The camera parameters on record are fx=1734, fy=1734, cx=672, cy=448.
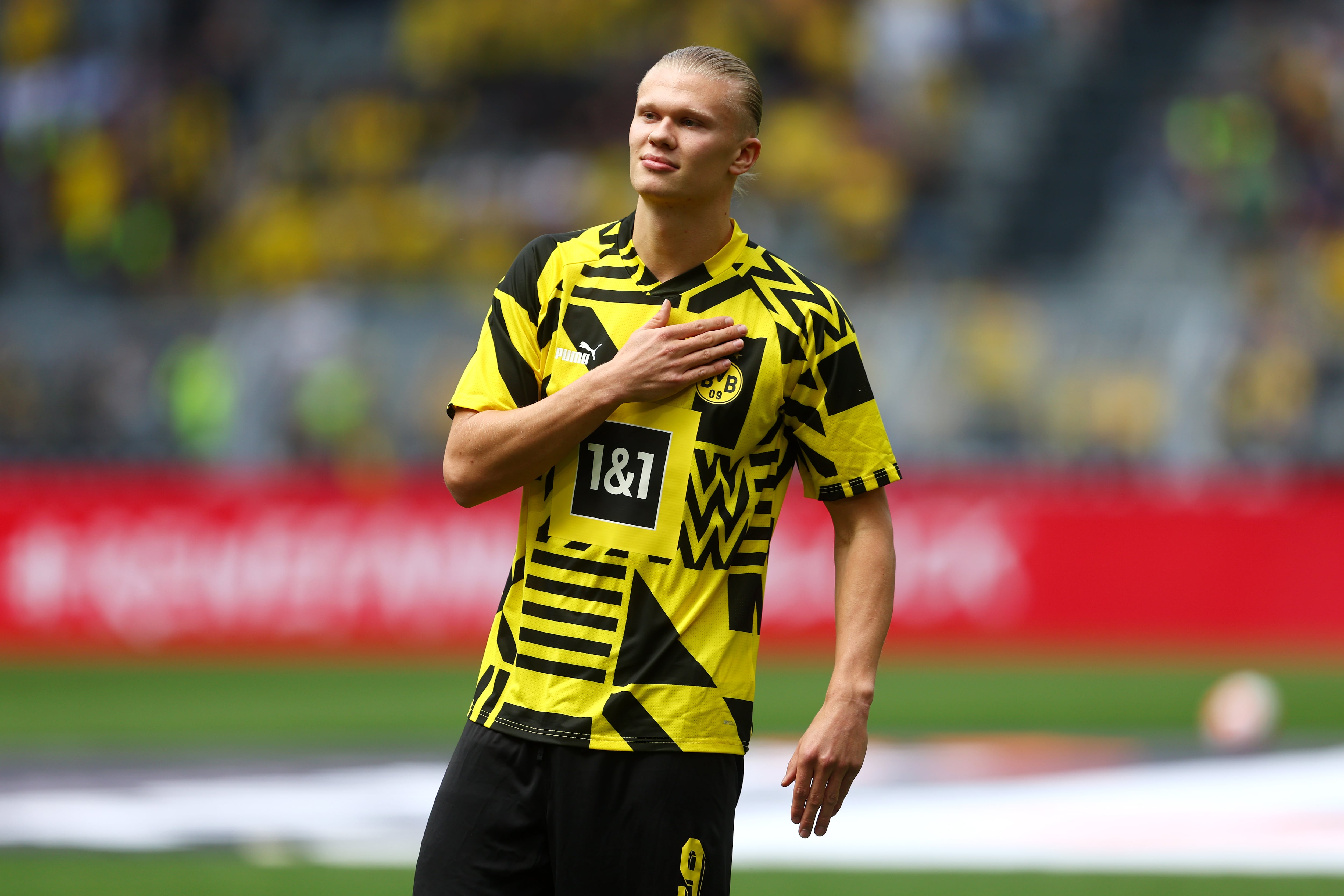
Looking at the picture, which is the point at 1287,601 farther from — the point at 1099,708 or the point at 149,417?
the point at 149,417

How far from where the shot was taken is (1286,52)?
18.9 metres

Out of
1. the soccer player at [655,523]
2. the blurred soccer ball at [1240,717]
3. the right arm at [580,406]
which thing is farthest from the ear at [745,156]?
the blurred soccer ball at [1240,717]

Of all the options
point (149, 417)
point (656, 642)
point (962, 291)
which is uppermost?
point (962, 291)

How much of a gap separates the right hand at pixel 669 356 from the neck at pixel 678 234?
0.15 m

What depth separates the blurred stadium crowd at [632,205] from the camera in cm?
1590

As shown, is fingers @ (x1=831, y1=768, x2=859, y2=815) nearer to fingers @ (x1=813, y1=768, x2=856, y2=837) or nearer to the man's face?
fingers @ (x1=813, y1=768, x2=856, y2=837)

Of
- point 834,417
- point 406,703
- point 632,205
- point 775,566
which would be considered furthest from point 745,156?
point 632,205

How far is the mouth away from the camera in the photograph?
3.60m

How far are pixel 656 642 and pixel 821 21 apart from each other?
18.2 m

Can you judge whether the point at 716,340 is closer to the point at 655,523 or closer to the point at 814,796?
the point at 655,523

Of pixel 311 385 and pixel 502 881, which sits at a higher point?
pixel 311 385

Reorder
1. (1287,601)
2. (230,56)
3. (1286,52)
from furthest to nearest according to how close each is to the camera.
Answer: (230,56)
(1286,52)
(1287,601)

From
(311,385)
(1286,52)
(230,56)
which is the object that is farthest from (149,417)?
(1286,52)

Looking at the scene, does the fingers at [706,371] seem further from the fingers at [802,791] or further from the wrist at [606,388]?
the fingers at [802,791]
